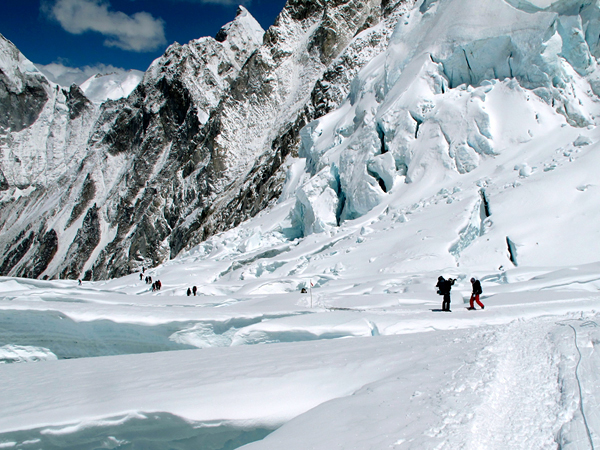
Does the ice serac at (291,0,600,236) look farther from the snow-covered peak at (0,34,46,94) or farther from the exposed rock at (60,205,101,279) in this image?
the snow-covered peak at (0,34,46,94)

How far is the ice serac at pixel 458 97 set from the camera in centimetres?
2019

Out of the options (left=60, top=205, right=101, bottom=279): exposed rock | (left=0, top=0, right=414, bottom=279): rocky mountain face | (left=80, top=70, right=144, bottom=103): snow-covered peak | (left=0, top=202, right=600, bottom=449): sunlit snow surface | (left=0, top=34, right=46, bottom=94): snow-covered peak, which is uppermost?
(left=80, top=70, right=144, bottom=103): snow-covered peak

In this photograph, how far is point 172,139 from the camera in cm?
7625

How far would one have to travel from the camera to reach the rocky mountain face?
50.9 meters

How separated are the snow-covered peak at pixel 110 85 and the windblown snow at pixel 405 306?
138m

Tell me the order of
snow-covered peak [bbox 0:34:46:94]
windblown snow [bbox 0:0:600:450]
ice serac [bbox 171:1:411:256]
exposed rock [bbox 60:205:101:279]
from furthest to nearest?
snow-covered peak [bbox 0:34:46:94] < exposed rock [bbox 60:205:101:279] < ice serac [bbox 171:1:411:256] < windblown snow [bbox 0:0:600:450]

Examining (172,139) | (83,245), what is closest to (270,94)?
(172,139)

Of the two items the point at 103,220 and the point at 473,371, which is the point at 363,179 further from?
the point at 103,220

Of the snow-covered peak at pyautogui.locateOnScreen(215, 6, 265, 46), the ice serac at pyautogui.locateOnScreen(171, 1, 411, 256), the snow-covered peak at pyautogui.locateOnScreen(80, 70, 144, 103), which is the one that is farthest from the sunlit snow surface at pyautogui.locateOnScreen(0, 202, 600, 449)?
the snow-covered peak at pyautogui.locateOnScreen(80, 70, 144, 103)

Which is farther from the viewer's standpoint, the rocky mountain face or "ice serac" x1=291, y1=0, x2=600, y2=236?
the rocky mountain face

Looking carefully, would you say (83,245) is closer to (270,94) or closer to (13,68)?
(270,94)

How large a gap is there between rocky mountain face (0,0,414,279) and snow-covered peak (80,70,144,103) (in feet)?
105

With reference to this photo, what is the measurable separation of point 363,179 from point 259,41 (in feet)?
235

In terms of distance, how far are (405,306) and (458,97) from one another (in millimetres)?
17325
